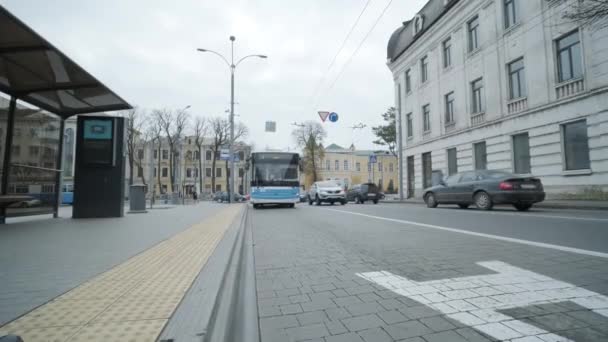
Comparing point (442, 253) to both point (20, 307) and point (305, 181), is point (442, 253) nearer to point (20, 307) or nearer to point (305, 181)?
point (20, 307)

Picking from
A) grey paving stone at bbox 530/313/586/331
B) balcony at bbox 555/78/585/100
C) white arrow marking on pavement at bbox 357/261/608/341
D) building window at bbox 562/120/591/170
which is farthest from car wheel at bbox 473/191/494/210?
grey paving stone at bbox 530/313/586/331

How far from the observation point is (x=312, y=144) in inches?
2212

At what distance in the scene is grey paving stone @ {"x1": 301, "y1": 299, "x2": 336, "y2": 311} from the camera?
255cm

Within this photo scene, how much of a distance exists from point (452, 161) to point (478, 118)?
12.5 feet

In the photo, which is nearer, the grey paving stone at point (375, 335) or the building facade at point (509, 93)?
the grey paving stone at point (375, 335)

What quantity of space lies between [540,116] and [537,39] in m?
4.01

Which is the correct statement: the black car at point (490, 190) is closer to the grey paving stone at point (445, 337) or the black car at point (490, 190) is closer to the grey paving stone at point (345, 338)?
the grey paving stone at point (445, 337)

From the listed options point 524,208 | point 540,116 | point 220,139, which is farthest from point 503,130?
point 220,139

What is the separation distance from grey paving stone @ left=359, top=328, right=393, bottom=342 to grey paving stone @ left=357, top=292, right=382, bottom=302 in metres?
0.58

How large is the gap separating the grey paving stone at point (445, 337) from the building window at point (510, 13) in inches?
851

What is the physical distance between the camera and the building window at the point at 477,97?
21.0 m

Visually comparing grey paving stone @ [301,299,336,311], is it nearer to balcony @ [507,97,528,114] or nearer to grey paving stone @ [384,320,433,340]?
grey paving stone @ [384,320,433,340]

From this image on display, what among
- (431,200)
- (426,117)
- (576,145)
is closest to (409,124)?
(426,117)

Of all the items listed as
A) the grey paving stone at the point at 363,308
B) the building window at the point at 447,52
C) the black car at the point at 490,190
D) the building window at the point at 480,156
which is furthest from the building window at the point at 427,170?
the grey paving stone at the point at 363,308
